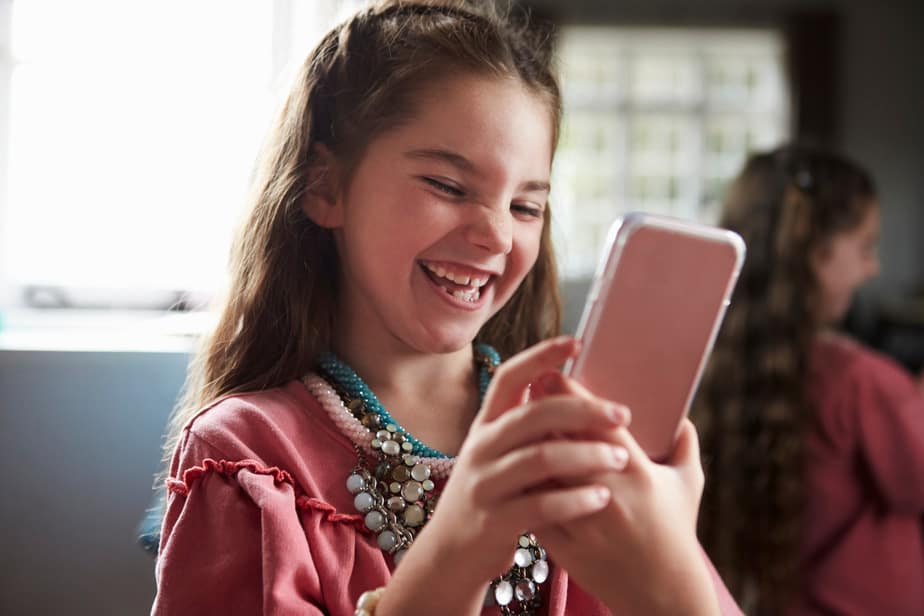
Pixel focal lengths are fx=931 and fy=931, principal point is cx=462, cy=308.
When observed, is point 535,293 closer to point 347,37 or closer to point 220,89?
point 347,37

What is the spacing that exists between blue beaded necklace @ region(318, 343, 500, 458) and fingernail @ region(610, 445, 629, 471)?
28cm

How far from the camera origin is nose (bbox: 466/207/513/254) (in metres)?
0.68

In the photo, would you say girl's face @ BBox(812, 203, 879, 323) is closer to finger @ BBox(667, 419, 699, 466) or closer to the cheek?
the cheek

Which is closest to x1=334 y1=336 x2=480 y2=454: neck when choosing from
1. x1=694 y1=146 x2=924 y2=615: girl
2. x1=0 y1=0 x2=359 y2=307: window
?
x1=694 y1=146 x2=924 y2=615: girl

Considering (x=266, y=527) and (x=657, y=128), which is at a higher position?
(x=657, y=128)

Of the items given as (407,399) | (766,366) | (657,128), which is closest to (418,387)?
(407,399)

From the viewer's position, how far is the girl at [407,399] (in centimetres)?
47

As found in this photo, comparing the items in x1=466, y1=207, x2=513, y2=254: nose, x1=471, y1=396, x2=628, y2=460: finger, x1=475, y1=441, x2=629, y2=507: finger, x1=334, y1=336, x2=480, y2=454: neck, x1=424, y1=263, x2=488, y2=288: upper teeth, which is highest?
x1=466, y1=207, x2=513, y2=254: nose

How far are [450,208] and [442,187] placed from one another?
0.02m

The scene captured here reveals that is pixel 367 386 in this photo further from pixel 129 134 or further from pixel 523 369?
pixel 129 134

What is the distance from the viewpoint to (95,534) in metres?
0.90

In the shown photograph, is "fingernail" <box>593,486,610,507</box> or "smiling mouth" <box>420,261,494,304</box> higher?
"smiling mouth" <box>420,261,494,304</box>

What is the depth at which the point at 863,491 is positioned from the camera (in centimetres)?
142

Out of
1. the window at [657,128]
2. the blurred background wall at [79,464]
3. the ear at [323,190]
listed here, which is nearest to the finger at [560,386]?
the ear at [323,190]
